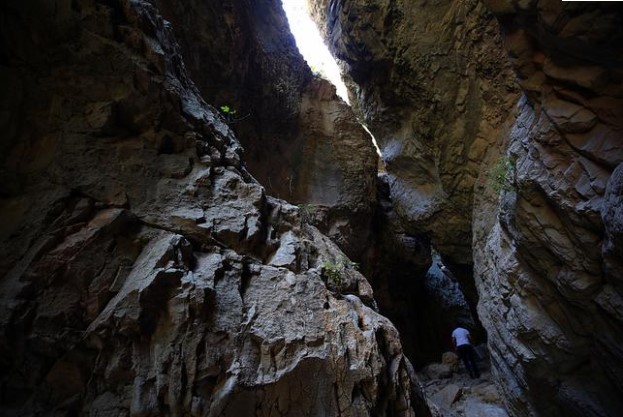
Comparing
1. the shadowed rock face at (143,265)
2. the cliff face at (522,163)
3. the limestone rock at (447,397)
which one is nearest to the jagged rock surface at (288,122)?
the cliff face at (522,163)

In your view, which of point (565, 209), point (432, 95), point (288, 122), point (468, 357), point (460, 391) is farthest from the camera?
point (288, 122)

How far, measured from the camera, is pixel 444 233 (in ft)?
37.2

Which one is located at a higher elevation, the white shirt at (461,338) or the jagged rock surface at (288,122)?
the jagged rock surface at (288,122)

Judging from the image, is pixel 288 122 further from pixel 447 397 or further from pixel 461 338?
pixel 447 397

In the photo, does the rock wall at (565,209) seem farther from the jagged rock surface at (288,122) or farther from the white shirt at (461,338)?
the jagged rock surface at (288,122)

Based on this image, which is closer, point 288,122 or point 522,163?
point 522,163

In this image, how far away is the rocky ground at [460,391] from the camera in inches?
336

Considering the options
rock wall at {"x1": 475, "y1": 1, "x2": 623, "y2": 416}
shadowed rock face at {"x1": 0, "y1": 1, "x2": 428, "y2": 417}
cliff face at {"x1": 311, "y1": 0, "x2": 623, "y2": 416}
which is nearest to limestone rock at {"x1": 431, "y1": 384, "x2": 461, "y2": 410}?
cliff face at {"x1": 311, "y1": 0, "x2": 623, "y2": 416}

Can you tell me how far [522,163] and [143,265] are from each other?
548cm

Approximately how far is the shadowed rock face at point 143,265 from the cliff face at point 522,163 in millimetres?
2833

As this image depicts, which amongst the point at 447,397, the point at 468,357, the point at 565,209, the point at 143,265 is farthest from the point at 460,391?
the point at 143,265

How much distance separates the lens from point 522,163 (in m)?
5.64

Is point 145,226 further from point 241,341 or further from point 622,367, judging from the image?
point 622,367

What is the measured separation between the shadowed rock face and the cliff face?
2833 mm
